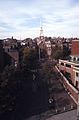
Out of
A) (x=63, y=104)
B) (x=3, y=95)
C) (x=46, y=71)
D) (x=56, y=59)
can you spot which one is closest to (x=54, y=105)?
(x=63, y=104)

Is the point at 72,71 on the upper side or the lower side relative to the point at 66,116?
upper

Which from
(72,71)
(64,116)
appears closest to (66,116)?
(64,116)

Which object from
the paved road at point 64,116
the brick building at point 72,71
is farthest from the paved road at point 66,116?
the brick building at point 72,71

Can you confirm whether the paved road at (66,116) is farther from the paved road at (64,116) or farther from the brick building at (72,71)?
the brick building at (72,71)

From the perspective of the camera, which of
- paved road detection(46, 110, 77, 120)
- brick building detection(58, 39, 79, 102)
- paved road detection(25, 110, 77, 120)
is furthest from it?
brick building detection(58, 39, 79, 102)

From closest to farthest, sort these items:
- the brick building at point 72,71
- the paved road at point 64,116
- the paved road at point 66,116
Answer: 1. the paved road at point 64,116
2. the paved road at point 66,116
3. the brick building at point 72,71

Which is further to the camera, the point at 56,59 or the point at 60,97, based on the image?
the point at 56,59

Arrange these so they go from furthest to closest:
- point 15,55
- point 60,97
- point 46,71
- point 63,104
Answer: point 15,55, point 46,71, point 60,97, point 63,104

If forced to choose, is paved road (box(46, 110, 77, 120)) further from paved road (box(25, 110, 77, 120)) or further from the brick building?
the brick building

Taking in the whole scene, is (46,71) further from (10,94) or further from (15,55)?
(10,94)

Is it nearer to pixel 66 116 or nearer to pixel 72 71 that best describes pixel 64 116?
pixel 66 116

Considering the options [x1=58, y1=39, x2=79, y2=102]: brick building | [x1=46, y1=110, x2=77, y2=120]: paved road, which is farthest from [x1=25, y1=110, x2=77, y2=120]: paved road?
[x1=58, y1=39, x2=79, y2=102]: brick building
